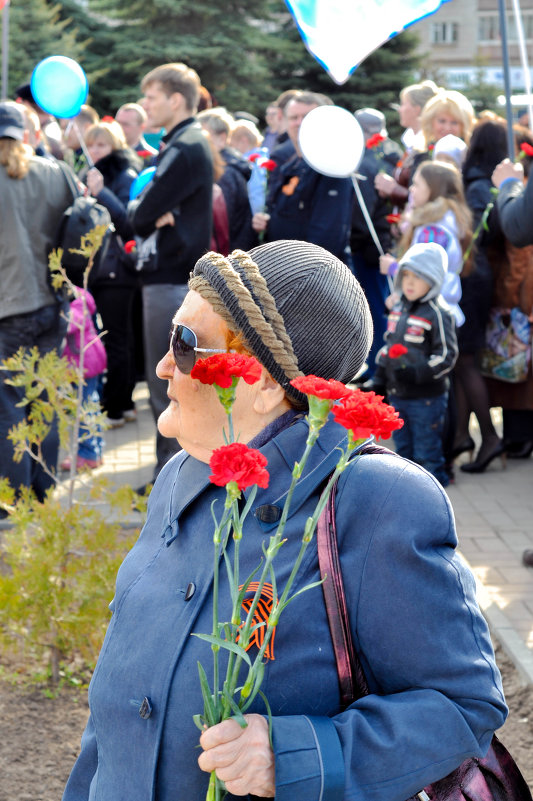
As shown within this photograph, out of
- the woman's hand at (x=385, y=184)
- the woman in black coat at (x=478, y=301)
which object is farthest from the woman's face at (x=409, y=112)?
the woman in black coat at (x=478, y=301)

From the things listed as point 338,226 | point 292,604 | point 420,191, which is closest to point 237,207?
point 338,226

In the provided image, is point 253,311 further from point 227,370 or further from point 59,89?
point 59,89

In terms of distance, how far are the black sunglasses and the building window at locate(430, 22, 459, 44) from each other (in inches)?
2054

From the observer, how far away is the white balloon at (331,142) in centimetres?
657

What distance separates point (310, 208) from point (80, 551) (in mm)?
4074

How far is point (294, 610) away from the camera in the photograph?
1507 mm

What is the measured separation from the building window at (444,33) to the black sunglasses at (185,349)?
171 ft

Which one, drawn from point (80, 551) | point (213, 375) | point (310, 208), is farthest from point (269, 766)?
point (310, 208)

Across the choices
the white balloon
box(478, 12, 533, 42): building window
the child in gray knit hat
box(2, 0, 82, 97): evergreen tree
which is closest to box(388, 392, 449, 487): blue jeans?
the child in gray knit hat

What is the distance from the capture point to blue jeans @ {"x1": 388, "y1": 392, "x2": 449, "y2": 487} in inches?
236

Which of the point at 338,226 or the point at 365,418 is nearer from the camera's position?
the point at 365,418

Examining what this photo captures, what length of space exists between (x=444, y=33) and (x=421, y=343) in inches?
1908

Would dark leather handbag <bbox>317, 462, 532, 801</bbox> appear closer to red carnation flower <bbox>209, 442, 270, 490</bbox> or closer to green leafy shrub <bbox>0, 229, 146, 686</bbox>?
red carnation flower <bbox>209, 442, 270, 490</bbox>

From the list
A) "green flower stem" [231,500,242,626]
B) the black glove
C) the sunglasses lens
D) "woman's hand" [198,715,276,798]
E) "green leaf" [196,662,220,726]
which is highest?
the sunglasses lens
